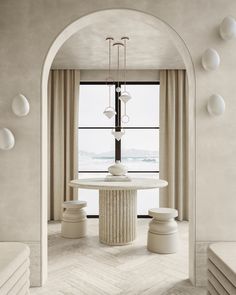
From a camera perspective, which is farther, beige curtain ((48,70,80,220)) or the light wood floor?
beige curtain ((48,70,80,220))

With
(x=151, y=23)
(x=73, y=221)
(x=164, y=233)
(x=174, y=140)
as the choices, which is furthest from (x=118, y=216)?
(x=151, y=23)

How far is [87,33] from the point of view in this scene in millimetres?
3842

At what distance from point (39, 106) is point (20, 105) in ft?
0.55

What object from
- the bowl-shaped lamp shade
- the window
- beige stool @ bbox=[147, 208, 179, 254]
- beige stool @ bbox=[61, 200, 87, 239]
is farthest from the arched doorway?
the window

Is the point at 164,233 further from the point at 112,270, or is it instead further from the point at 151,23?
the point at 151,23

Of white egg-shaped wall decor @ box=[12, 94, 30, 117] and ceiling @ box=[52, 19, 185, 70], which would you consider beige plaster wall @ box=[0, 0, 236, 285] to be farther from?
ceiling @ box=[52, 19, 185, 70]

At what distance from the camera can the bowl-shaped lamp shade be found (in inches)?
99.8

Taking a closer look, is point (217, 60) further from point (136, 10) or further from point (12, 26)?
point (12, 26)

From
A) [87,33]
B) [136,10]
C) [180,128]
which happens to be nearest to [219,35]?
[136,10]

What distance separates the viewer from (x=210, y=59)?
2.57 meters

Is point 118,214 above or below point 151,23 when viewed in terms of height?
below

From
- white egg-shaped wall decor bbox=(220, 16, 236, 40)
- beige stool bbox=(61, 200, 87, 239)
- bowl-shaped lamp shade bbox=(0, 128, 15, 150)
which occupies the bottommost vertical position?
beige stool bbox=(61, 200, 87, 239)

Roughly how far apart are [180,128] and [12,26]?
351cm

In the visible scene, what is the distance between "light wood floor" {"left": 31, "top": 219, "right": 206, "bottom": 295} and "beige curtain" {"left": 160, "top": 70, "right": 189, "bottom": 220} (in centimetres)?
136
